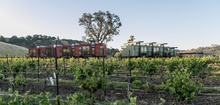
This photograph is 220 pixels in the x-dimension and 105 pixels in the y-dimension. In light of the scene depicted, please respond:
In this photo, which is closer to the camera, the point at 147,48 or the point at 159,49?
the point at 147,48

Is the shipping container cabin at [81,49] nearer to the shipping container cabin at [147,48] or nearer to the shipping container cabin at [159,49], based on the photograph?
the shipping container cabin at [147,48]

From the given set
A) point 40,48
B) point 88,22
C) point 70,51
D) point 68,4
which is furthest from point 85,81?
point 88,22

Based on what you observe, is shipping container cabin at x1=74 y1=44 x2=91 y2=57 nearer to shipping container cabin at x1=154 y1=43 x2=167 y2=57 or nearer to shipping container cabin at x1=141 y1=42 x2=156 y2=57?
shipping container cabin at x1=141 y1=42 x2=156 y2=57

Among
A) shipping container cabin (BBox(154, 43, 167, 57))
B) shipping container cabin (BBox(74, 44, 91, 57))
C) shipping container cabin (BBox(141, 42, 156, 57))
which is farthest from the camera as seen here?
shipping container cabin (BBox(74, 44, 91, 57))

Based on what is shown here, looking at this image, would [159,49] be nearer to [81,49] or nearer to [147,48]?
[147,48]

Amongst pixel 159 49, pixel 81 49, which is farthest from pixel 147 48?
pixel 81 49

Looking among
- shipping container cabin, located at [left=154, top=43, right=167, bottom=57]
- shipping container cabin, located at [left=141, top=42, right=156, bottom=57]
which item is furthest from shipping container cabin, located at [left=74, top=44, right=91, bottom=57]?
shipping container cabin, located at [left=154, top=43, right=167, bottom=57]

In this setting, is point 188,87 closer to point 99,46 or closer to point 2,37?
point 99,46

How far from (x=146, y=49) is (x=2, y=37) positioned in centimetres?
5602

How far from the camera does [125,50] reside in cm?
2484

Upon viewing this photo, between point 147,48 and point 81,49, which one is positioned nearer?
point 147,48

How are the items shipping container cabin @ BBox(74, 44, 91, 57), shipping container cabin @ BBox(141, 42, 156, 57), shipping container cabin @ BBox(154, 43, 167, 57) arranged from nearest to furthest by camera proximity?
shipping container cabin @ BBox(141, 42, 156, 57) < shipping container cabin @ BBox(154, 43, 167, 57) < shipping container cabin @ BBox(74, 44, 91, 57)

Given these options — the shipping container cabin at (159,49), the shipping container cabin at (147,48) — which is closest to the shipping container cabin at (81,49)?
the shipping container cabin at (147,48)

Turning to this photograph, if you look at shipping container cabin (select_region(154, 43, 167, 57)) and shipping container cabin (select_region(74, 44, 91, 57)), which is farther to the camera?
shipping container cabin (select_region(74, 44, 91, 57))
